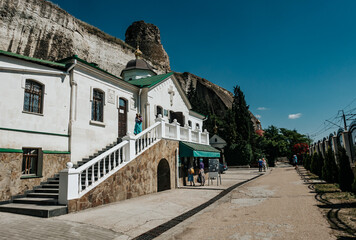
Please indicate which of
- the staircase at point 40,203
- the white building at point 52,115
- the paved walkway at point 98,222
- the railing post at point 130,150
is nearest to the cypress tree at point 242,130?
the white building at point 52,115

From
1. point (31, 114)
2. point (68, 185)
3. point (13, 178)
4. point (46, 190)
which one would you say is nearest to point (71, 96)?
point (31, 114)

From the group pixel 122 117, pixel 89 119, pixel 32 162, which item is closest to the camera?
pixel 32 162

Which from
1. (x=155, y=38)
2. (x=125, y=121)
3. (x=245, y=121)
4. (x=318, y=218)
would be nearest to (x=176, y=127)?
(x=125, y=121)

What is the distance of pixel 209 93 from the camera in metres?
71.2

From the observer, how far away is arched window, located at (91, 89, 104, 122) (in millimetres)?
13148

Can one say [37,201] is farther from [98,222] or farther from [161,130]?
[161,130]

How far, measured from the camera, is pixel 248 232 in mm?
5289

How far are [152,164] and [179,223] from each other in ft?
19.7

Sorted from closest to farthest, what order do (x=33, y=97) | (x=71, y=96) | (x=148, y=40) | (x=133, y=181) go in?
(x=33, y=97) → (x=133, y=181) → (x=71, y=96) → (x=148, y=40)

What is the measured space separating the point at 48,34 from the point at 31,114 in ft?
101

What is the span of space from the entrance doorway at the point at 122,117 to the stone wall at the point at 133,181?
3265mm

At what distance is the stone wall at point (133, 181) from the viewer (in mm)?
8375

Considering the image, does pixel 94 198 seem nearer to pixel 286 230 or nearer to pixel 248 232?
pixel 248 232

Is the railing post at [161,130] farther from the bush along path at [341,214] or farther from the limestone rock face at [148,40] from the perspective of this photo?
the limestone rock face at [148,40]
